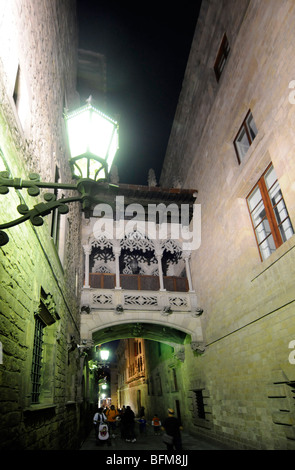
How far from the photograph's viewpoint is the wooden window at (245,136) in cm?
798

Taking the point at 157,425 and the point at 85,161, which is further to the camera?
the point at 157,425

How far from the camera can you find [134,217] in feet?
43.4

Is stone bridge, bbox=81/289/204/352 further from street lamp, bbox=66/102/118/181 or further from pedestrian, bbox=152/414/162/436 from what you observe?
street lamp, bbox=66/102/118/181

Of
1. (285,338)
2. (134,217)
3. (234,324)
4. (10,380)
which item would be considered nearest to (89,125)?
(10,380)

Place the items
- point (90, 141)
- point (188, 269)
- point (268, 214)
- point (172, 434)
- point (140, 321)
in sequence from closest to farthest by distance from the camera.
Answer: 1. point (90, 141)
2. point (172, 434)
3. point (268, 214)
4. point (140, 321)
5. point (188, 269)

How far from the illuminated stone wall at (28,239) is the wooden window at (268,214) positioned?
4864 millimetres

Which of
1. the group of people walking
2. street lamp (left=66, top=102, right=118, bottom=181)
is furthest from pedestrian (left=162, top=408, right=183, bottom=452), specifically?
street lamp (left=66, top=102, right=118, bottom=181)

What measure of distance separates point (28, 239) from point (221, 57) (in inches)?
382

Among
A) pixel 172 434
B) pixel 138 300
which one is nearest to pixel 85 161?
pixel 172 434

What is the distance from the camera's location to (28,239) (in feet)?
12.2

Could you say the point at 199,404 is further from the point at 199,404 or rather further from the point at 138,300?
the point at 138,300

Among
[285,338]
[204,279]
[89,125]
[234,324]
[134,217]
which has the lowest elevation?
[285,338]

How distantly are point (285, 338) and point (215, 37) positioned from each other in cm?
989

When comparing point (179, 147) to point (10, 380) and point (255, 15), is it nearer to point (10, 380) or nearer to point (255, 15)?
point (255, 15)
